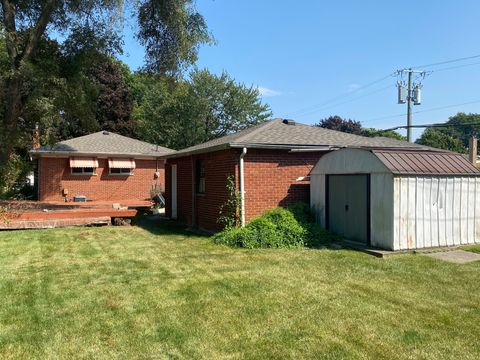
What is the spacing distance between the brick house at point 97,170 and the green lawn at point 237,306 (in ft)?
44.2

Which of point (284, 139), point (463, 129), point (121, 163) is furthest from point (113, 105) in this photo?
point (463, 129)

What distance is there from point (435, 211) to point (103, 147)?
17.9m

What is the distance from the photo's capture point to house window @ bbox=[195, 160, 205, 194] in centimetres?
1387

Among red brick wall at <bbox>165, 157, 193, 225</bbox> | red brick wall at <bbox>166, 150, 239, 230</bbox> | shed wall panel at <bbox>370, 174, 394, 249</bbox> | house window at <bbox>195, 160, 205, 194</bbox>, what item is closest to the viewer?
shed wall panel at <bbox>370, 174, 394, 249</bbox>

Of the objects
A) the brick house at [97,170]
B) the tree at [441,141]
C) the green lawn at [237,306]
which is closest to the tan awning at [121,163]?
the brick house at [97,170]

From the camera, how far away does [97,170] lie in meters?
22.7

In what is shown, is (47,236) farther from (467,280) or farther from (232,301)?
(467,280)

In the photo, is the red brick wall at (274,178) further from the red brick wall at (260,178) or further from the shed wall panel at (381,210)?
the shed wall panel at (381,210)

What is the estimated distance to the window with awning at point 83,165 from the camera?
2195 centimetres

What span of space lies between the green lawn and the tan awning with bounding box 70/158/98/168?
13312mm

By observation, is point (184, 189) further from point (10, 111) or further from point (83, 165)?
point (83, 165)

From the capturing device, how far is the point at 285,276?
7.30m

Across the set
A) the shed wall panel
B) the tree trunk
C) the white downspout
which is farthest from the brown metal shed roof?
the tree trunk

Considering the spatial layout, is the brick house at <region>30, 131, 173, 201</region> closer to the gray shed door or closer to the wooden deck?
the wooden deck
